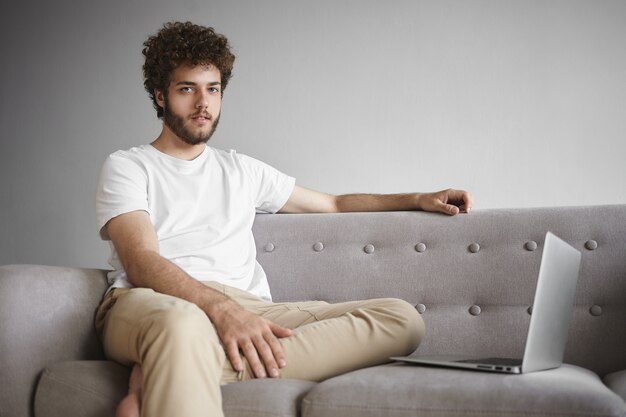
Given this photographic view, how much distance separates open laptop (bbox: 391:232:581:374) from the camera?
4.70 feet

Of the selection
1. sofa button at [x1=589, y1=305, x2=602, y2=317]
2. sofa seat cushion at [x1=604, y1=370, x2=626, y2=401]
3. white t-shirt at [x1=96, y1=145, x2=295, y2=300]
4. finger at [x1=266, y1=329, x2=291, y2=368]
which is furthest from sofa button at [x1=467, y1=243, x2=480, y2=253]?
finger at [x1=266, y1=329, x2=291, y2=368]

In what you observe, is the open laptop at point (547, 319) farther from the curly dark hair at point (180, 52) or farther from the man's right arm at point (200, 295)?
the curly dark hair at point (180, 52)

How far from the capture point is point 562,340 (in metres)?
1.71

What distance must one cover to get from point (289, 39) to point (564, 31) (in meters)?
1.05

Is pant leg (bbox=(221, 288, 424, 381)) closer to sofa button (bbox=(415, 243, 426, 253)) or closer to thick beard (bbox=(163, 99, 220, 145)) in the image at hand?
sofa button (bbox=(415, 243, 426, 253))

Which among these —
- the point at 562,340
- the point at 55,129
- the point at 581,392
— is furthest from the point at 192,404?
the point at 55,129

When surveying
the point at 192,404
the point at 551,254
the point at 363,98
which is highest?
the point at 363,98

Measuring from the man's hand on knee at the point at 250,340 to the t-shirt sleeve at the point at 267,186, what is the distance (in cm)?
72

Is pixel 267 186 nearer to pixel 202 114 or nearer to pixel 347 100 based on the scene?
pixel 202 114

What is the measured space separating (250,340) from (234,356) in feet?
0.17

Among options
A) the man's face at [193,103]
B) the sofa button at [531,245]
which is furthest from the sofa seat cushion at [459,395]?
the man's face at [193,103]

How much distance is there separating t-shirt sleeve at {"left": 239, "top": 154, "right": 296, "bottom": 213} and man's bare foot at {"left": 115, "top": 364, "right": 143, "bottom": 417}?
91cm

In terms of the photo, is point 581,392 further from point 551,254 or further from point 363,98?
point 363,98

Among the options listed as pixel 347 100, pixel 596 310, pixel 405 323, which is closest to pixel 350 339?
pixel 405 323
